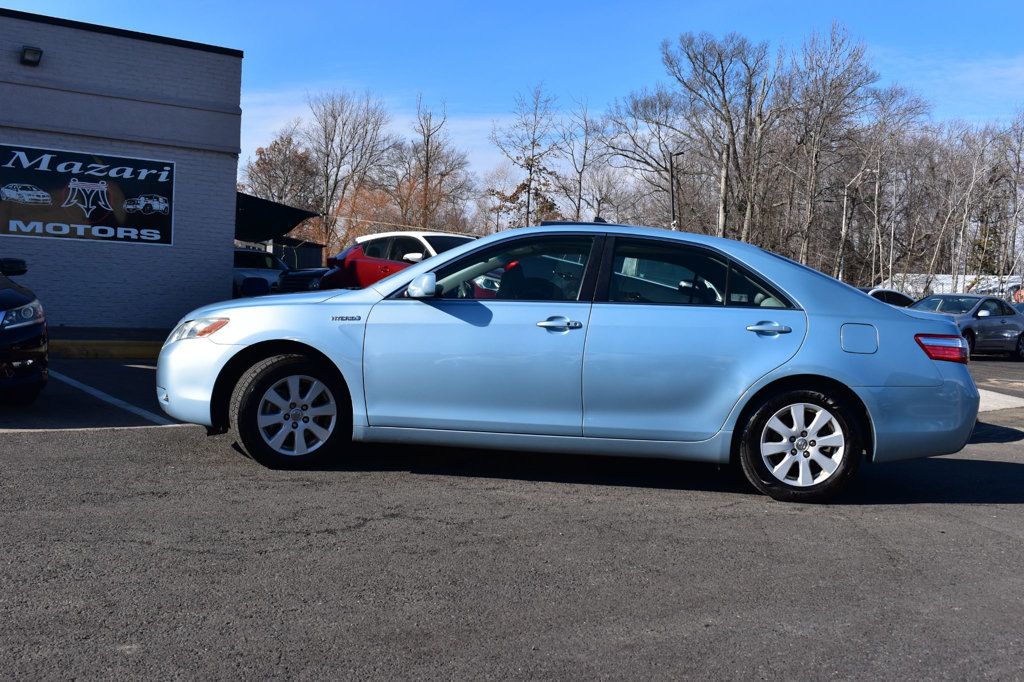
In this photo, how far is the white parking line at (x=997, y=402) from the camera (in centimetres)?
1110

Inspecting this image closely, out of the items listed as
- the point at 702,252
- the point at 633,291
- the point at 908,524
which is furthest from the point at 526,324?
the point at 908,524

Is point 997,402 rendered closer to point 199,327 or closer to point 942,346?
point 942,346

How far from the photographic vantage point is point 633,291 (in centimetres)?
566

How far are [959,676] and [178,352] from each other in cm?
467

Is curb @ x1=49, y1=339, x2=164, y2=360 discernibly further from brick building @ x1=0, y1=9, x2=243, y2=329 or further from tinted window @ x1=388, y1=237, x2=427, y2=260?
tinted window @ x1=388, y1=237, x2=427, y2=260

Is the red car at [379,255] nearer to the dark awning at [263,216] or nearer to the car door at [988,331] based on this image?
the dark awning at [263,216]

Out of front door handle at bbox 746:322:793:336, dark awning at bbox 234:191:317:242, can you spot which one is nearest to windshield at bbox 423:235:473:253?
dark awning at bbox 234:191:317:242

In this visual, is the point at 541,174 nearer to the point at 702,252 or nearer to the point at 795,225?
the point at 795,225

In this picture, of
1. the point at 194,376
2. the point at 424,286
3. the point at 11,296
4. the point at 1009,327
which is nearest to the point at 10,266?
the point at 11,296

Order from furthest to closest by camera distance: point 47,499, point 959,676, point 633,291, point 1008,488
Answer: point 1008,488, point 633,291, point 47,499, point 959,676

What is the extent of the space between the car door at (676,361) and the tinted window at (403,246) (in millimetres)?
9792

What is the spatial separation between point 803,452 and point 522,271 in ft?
6.56

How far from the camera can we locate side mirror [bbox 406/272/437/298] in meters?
5.62

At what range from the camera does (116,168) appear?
46.8 feet
